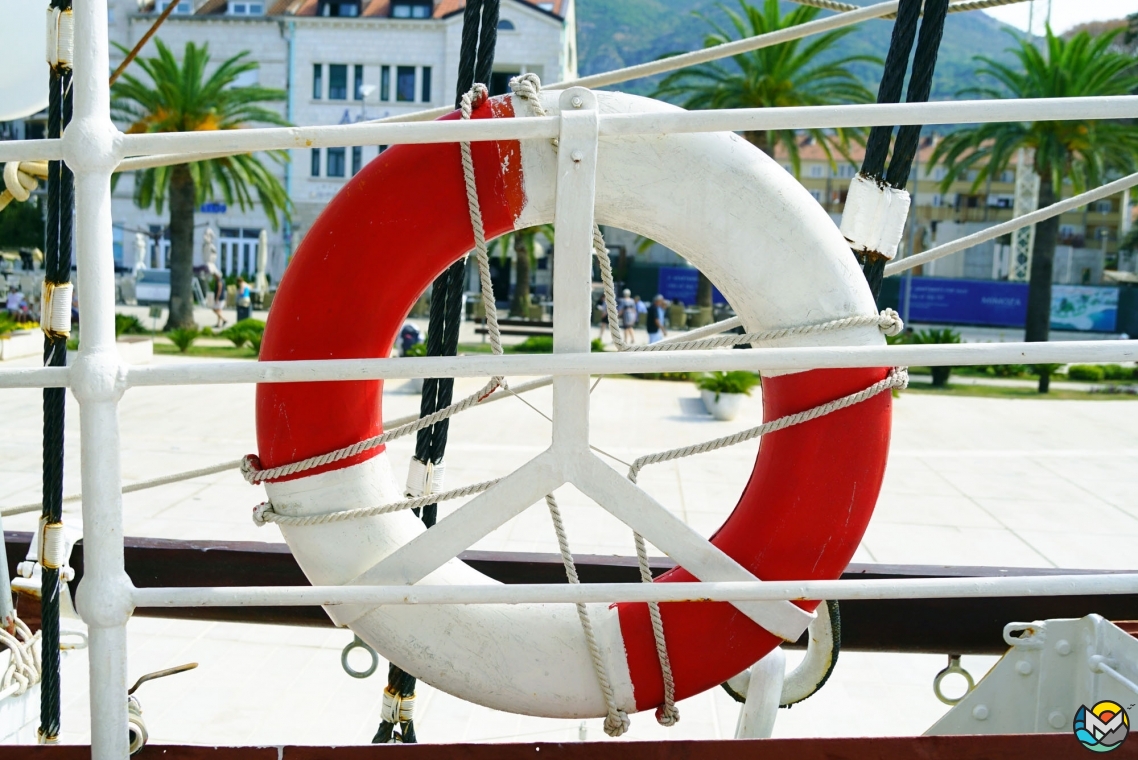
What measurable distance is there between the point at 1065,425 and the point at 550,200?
9.77m

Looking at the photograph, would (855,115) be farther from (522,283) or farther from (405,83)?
(405,83)

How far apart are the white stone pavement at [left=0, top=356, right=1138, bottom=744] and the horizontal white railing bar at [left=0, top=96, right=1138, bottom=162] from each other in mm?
1835

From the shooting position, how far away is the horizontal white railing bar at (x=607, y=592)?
4.32 feet

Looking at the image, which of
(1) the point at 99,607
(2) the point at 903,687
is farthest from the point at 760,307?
(2) the point at 903,687

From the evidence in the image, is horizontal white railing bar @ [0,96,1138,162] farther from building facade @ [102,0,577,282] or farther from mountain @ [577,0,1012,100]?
mountain @ [577,0,1012,100]

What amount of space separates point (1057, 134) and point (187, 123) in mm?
13974

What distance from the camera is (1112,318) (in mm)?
23266

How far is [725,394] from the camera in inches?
361

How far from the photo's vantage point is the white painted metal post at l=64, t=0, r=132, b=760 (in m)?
1.24

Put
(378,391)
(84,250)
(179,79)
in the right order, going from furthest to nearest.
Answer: (179,79), (378,391), (84,250)

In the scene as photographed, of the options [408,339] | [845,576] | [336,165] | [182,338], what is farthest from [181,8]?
[845,576]

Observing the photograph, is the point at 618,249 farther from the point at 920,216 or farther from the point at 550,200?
the point at 550,200

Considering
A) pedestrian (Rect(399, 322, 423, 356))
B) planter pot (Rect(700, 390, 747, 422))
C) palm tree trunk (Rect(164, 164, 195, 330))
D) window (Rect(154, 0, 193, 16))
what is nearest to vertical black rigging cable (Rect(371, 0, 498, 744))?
planter pot (Rect(700, 390, 747, 422))

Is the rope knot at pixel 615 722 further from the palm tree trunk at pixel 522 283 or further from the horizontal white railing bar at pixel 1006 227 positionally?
the palm tree trunk at pixel 522 283
